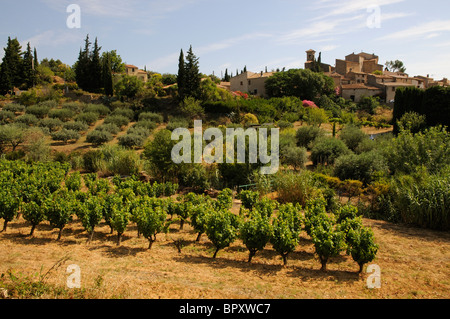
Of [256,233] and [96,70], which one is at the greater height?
[96,70]

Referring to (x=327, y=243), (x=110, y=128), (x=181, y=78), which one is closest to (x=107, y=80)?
(x=181, y=78)

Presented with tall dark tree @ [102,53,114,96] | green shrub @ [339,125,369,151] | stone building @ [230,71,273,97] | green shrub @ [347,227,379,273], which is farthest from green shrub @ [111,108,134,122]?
green shrub @ [347,227,379,273]

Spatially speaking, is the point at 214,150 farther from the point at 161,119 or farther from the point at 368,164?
the point at 161,119

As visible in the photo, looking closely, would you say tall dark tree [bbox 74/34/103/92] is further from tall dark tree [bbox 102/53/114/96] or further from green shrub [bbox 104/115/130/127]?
green shrub [bbox 104/115/130/127]

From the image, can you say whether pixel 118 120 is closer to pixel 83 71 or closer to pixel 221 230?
pixel 83 71

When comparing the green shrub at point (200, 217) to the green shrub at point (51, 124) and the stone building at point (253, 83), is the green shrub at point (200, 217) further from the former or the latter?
the stone building at point (253, 83)

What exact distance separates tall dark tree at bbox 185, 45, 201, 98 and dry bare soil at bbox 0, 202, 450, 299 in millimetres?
29851

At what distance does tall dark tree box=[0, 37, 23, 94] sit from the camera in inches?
1591

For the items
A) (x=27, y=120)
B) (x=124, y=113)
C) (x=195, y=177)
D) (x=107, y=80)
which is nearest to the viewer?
(x=195, y=177)

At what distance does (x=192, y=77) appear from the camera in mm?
38594

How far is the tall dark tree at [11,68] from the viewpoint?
40.4 m

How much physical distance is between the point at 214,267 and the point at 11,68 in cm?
4723

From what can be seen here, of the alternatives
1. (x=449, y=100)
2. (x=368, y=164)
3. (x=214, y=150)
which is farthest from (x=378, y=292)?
(x=449, y=100)

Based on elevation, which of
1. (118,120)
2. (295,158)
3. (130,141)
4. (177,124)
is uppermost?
(118,120)
